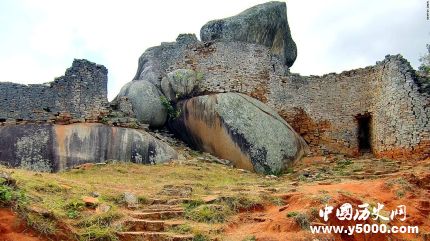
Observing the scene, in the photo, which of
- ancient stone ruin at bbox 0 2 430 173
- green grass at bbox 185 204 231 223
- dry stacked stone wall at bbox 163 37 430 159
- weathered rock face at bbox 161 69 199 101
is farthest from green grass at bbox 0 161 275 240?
dry stacked stone wall at bbox 163 37 430 159

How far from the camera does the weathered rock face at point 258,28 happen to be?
2047cm

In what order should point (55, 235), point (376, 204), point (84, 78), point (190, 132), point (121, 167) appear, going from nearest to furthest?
point (55, 235)
point (376, 204)
point (121, 167)
point (84, 78)
point (190, 132)

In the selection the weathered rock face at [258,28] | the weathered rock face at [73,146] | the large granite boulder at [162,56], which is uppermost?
the weathered rock face at [258,28]

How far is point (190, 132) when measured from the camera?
60.4ft

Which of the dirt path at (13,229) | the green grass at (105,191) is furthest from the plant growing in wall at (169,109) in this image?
the dirt path at (13,229)

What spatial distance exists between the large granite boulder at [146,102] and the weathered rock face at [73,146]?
5.14ft

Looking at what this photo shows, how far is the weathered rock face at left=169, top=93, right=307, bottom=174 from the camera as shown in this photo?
17.5 meters

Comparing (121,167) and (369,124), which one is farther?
(369,124)

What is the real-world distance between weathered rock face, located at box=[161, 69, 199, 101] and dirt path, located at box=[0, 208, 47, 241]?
11.2 m

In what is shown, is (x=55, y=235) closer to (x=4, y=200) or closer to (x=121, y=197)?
(x=4, y=200)

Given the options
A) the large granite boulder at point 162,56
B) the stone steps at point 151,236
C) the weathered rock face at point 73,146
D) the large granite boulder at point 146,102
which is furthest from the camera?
the large granite boulder at point 162,56

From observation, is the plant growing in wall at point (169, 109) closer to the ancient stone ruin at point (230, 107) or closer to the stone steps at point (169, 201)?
the ancient stone ruin at point (230, 107)

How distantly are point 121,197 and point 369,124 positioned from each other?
1118 cm

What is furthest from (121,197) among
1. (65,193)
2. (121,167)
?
(121,167)
